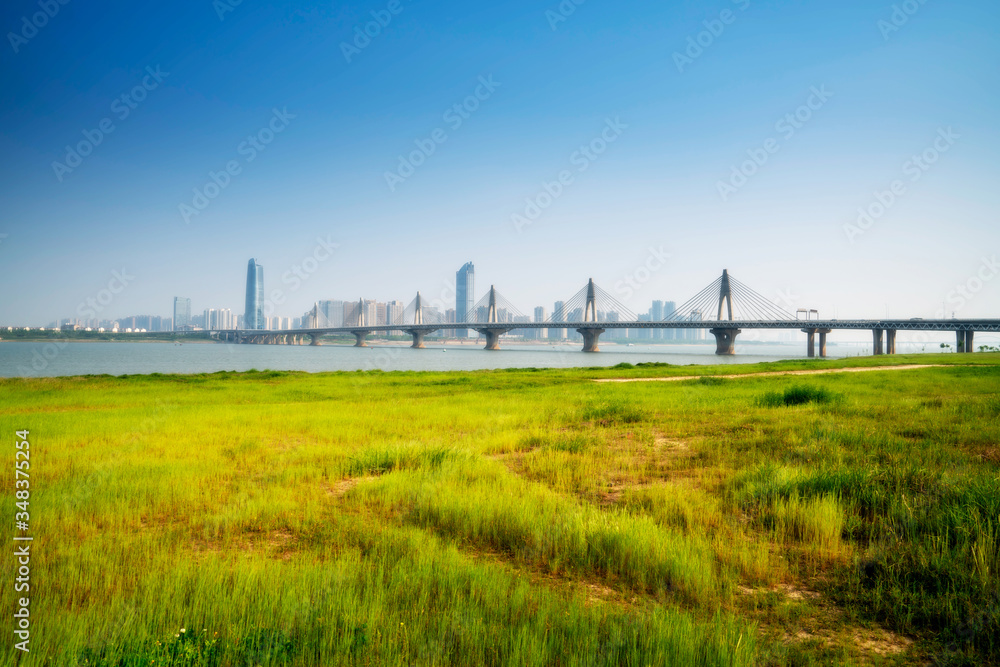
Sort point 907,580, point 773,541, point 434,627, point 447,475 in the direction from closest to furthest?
point 434,627
point 907,580
point 773,541
point 447,475

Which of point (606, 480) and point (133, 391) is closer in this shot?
point (606, 480)

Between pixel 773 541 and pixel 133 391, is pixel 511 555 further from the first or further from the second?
pixel 133 391

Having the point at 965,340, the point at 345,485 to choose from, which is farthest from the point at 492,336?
the point at 345,485

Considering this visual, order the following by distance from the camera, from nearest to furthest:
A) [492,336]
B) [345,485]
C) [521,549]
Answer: [521,549] → [345,485] → [492,336]

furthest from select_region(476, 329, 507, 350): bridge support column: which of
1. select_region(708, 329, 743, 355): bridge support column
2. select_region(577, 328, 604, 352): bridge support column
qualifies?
select_region(708, 329, 743, 355): bridge support column

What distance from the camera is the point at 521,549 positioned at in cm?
518

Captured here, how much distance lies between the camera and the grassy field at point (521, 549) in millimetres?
3406

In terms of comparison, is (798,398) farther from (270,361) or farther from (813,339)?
(813,339)

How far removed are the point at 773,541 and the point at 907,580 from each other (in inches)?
49.9

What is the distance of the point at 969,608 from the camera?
3.70 metres

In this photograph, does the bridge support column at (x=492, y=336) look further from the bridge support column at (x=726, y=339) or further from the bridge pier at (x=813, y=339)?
the bridge pier at (x=813, y=339)

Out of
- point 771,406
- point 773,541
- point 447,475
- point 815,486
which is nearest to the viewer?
point 773,541

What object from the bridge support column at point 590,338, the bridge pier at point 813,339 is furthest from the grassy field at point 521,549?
the bridge pier at point 813,339

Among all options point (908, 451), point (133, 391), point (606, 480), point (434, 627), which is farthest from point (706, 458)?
point (133, 391)
